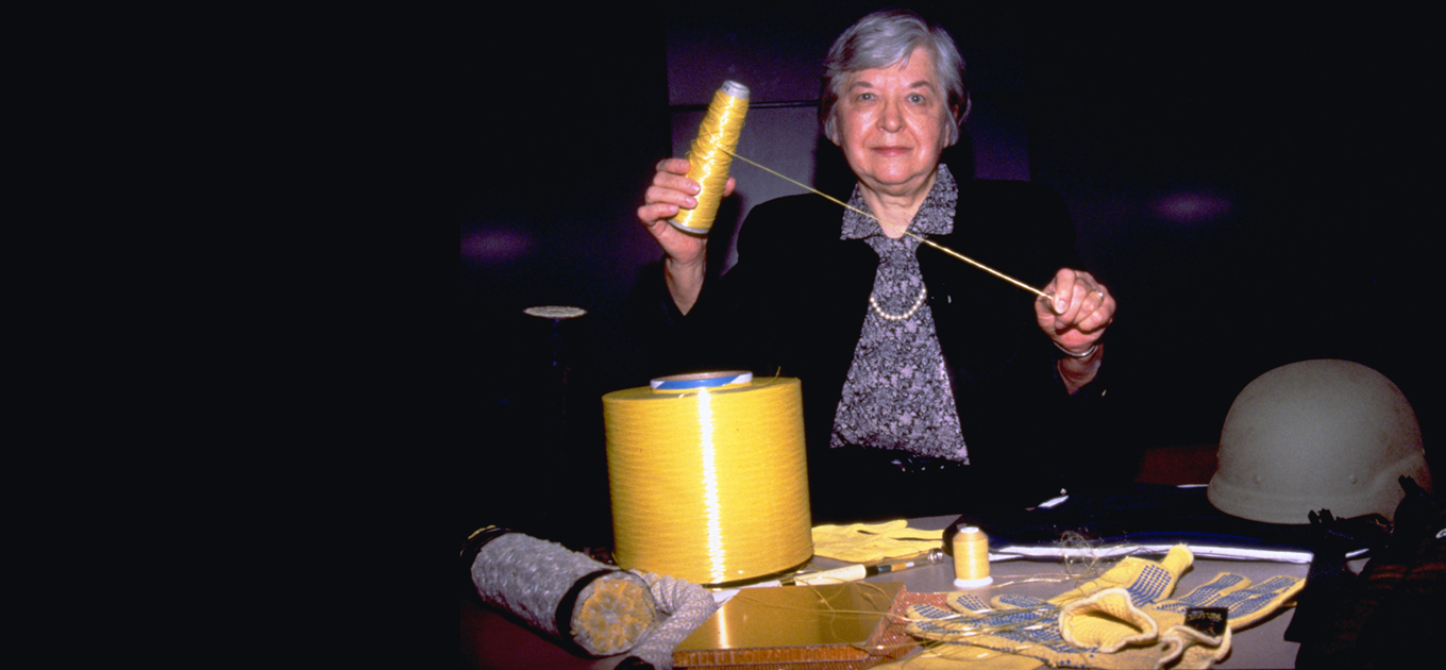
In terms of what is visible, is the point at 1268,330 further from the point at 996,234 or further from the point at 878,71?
the point at 878,71

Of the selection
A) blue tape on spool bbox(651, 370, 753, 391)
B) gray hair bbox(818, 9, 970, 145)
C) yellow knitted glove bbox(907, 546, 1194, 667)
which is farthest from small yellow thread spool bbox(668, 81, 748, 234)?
gray hair bbox(818, 9, 970, 145)

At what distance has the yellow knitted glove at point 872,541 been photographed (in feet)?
3.94

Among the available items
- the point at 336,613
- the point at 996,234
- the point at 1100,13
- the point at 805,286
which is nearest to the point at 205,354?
the point at 336,613

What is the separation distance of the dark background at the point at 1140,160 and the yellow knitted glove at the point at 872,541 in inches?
75.4

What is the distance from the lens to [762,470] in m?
1.04

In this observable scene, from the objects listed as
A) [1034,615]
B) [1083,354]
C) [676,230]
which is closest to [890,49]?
[676,230]

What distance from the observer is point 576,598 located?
867 mm

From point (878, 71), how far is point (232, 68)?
1.34 metres

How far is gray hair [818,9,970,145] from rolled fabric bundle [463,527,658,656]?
1435 mm

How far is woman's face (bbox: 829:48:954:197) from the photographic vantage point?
196 cm

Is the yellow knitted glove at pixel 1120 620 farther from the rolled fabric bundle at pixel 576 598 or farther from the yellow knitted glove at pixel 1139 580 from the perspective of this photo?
the rolled fabric bundle at pixel 576 598

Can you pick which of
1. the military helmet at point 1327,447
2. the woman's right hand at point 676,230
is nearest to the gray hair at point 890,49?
the woman's right hand at point 676,230

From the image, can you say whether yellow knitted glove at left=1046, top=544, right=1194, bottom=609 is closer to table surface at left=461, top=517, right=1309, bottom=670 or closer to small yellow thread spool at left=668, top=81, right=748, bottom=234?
table surface at left=461, top=517, right=1309, bottom=670

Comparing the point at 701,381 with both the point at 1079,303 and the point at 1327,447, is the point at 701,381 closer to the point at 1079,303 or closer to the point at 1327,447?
the point at 1079,303
